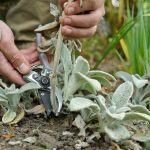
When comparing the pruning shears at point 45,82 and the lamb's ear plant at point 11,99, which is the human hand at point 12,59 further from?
the lamb's ear plant at point 11,99

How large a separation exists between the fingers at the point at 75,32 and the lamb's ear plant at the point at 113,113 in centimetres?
22

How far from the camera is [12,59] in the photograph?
1612 mm

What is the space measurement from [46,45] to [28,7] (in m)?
0.53

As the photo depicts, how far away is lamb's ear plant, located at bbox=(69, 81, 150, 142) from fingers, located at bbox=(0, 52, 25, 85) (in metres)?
0.33

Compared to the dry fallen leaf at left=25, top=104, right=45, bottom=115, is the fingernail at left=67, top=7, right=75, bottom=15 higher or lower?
higher

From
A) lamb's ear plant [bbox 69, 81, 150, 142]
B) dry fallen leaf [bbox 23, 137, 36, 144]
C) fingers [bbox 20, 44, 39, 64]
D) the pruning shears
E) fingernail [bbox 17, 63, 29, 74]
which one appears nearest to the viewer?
lamb's ear plant [bbox 69, 81, 150, 142]

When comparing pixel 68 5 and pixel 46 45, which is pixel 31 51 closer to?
pixel 46 45

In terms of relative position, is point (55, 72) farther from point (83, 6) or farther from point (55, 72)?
point (83, 6)

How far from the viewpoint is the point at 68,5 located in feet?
4.20

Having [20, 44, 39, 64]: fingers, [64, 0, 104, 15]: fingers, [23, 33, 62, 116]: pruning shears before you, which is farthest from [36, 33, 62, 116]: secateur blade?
[64, 0, 104, 15]: fingers

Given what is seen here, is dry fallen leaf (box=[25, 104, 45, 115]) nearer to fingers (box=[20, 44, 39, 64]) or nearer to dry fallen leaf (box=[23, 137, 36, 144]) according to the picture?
dry fallen leaf (box=[23, 137, 36, 144])

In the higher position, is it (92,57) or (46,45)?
(46,45)

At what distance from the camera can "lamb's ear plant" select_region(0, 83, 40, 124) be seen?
1.33 m

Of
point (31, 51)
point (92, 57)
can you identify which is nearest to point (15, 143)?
point (31, 51)
